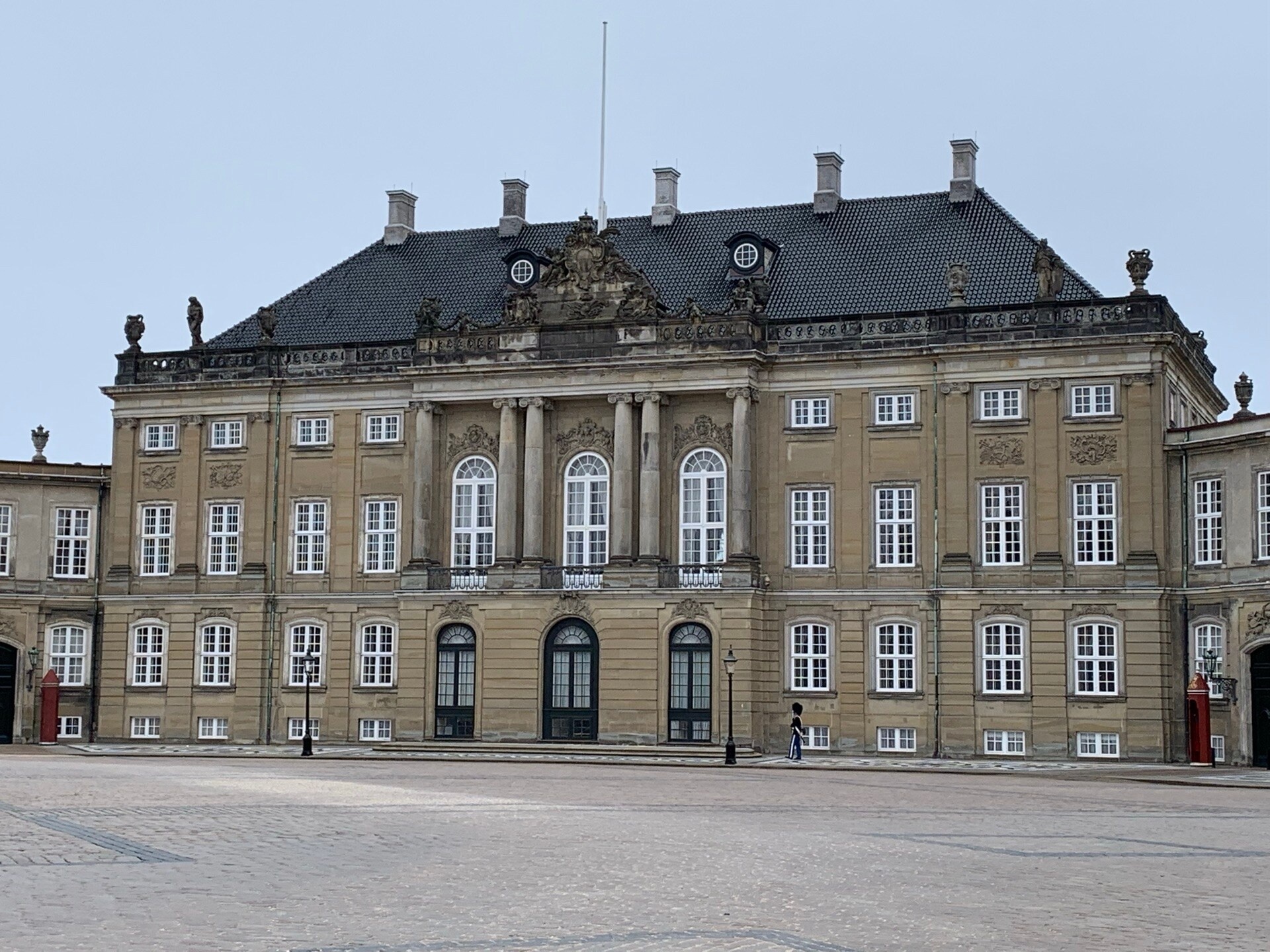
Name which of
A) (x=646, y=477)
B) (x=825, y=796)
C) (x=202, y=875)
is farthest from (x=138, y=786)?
(x=646, y=477)

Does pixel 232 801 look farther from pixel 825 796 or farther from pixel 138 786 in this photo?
pixel 825 796

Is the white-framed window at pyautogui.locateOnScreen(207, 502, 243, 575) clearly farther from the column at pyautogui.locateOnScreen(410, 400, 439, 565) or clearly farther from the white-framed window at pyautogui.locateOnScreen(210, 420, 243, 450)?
the column at pyautogui.locateOnScreen(410, 400, 439, 565)

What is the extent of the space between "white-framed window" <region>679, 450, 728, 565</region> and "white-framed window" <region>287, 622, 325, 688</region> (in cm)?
1256

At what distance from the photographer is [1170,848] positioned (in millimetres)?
21125

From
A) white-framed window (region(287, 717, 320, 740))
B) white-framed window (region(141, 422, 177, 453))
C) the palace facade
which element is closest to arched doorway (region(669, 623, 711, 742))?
the palace facade

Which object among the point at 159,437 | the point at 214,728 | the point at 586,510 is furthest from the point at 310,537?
the point at 586,510

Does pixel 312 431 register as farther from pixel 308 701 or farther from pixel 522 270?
pixel 308 701

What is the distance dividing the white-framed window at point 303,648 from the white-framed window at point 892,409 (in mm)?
19100

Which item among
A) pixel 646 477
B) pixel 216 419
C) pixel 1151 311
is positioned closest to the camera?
pixel 1151 311

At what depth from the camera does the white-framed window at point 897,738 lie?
53.3 meters

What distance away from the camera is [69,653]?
62375 mm

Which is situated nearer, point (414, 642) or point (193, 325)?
point (414, 642)

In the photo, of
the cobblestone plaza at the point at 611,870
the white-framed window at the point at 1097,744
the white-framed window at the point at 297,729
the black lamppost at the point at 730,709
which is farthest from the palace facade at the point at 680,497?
the cobblestone plaza at the point at 611,870

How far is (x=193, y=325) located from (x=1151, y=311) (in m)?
31.2
